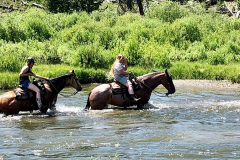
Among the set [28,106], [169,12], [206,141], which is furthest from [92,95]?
[169,12]

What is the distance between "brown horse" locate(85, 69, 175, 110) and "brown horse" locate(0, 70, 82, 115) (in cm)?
80

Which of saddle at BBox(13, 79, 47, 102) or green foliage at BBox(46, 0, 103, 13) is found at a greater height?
green foliage at BBox(46, 0, 103, 13)

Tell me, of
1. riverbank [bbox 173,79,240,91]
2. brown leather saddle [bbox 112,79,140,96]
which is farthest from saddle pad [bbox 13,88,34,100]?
riverbank [bbox 173,79,240,91]

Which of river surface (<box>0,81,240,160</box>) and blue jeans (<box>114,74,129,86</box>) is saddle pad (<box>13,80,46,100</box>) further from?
blue jeans (<box>114,74,129,86</box>)

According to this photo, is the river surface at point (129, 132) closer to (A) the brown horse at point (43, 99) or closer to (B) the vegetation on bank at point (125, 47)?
(A) the brown horse at point (43, 99)

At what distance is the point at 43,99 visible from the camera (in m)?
16.2

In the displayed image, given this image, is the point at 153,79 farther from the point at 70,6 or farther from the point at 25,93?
the point at 70,6

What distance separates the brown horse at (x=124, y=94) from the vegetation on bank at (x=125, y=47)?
8.51m

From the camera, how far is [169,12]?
42031 mm

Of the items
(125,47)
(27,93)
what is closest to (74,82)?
(27,93)

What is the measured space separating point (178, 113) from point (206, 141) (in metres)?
4.79

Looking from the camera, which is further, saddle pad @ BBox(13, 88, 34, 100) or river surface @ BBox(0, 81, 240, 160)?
saddle pad @ BBox(13, 88, 34, 100)

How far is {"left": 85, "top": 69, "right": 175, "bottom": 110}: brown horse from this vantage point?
16.8 metres

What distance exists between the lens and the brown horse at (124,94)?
16844 mm
